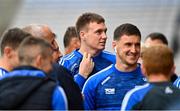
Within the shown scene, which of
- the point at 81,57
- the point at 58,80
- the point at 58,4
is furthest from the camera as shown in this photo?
the point at 58,4

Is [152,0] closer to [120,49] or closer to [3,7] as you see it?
[3,7]

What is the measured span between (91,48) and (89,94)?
1.13 m

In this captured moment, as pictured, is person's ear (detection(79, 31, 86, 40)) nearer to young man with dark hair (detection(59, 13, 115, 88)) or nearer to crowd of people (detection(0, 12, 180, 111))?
young man with dark hair (detection(59, 13, 115, 88))

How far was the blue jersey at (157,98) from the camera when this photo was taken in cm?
514

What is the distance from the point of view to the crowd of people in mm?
5113

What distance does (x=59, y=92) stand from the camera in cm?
512

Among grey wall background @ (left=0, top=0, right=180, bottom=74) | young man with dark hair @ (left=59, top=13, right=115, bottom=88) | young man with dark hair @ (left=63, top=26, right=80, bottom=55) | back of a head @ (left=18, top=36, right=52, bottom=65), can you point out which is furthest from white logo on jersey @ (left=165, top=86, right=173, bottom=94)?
grey wall background @ (left=0, top=0, right=180, bottom=74)

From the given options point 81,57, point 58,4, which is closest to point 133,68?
point 81,57

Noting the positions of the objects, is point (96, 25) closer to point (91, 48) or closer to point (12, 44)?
point (91, 48)

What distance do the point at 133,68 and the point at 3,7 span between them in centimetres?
1239

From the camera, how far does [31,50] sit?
515 centimetres

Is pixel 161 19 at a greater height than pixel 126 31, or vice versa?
pixel 126 31

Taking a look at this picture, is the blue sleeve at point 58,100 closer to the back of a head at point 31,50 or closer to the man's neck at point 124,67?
the back of a head at point 31,50

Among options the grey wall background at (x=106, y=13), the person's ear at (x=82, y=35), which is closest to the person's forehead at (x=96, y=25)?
the person's ear at (x=82, y=35)
